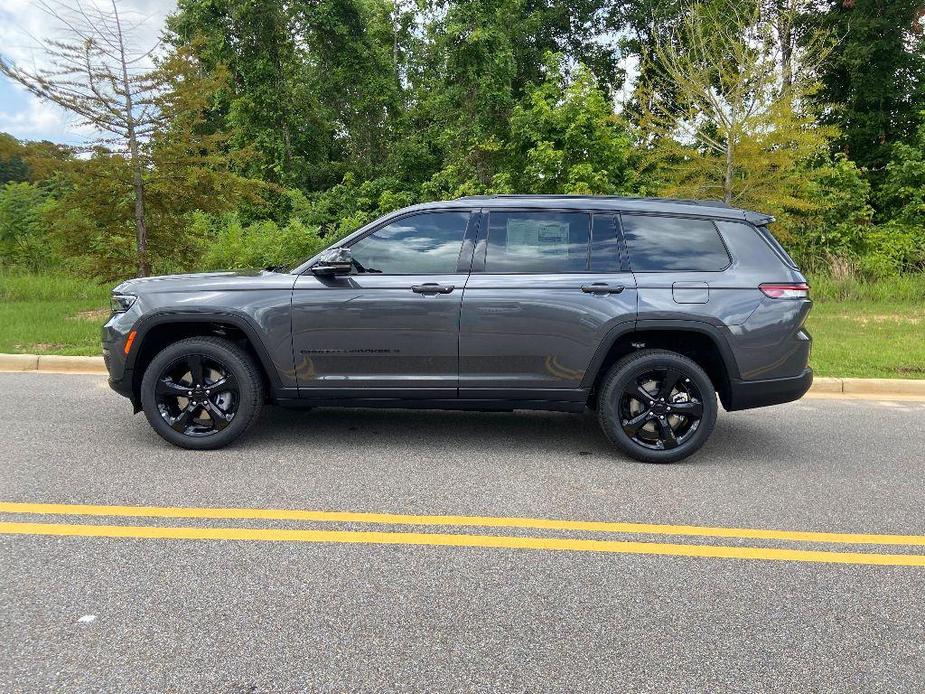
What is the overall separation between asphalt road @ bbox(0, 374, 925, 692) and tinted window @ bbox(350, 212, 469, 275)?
136cm

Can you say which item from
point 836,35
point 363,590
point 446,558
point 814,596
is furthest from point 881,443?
point 836,35

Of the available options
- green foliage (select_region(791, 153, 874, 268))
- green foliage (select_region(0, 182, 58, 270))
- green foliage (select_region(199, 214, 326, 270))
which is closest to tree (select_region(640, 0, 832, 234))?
green foliage (select_region(791, 153, 874, 268))

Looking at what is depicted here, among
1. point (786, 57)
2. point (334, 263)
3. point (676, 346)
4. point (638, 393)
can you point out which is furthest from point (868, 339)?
point (786, 57)

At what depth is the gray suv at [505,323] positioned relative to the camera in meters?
5.03

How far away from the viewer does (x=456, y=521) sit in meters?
3.98

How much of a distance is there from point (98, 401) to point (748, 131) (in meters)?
13.5

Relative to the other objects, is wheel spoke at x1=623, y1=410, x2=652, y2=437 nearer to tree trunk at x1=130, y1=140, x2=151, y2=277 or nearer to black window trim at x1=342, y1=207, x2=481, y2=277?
black window trim at x1=342, y1=207, x2=481, y2=277

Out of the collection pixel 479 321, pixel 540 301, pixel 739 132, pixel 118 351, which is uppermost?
pixel 739 132

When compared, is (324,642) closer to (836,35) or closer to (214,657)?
(214,657)

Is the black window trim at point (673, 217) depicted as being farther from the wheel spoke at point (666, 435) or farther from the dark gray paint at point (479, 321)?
the wheel spoke at point (666, 435)

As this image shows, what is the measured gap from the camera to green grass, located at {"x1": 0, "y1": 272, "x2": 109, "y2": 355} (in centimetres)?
955

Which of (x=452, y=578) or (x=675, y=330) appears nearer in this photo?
(x=452, y=578)

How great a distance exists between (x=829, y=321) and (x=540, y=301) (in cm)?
860

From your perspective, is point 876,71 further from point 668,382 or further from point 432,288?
point 432,288
